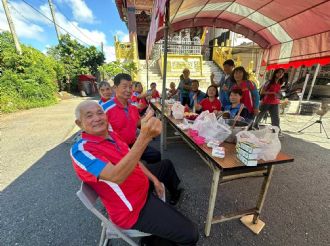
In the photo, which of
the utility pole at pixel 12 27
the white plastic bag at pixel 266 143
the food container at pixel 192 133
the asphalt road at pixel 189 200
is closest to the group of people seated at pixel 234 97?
the food container at pixel 192 133

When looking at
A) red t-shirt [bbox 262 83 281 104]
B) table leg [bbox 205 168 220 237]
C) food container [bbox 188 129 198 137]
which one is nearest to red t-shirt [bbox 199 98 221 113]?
food container [bbox 188 129 198 137]

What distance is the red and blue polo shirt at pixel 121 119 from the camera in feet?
7.41

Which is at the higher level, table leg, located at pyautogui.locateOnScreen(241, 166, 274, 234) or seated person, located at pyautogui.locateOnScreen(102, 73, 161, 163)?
seated person, located at pyautogui.locateOnScreen(102, 73, 161, 163)

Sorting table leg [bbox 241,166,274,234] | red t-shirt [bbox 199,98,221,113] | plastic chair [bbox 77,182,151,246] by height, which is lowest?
table leg [bbox 241,166,274,234]

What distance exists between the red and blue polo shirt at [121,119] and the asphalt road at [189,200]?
109 cm

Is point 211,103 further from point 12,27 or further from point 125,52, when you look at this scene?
point 12,27

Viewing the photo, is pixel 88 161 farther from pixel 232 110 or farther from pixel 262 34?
pixel 262 34

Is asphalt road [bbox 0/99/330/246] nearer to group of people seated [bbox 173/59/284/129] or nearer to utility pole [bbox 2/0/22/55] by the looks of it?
group of people seated [bbox 173/59/284/129]

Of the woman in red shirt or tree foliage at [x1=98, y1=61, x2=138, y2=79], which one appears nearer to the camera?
the woman in red shirt

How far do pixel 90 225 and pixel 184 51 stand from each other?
38.8ft

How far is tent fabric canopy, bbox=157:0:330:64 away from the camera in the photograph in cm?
311

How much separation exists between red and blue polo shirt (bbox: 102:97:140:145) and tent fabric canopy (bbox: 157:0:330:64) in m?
1.88

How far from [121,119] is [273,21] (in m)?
4.10

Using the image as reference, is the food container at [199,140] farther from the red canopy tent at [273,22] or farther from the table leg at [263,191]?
the red canopy tent at [273,22]
